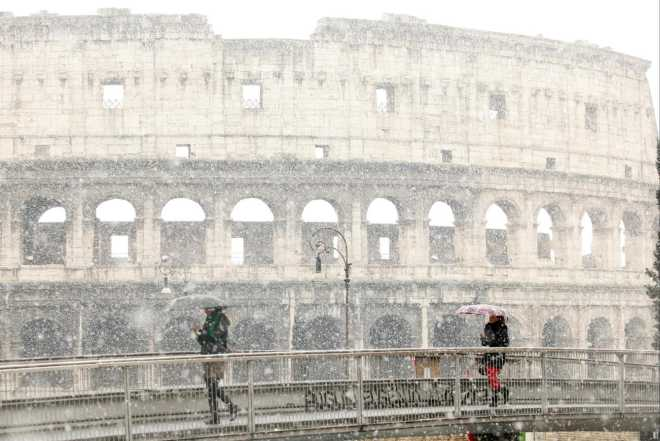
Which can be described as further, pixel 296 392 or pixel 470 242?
pixel 470 242

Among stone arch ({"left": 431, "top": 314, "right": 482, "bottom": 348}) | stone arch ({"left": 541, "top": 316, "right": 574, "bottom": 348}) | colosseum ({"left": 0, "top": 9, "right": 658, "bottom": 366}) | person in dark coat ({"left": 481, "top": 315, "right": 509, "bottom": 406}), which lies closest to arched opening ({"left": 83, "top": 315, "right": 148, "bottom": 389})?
colosseum ({"left": 0, "top": 9, "right": 658, "bottom": 366})

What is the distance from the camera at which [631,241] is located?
42.4m

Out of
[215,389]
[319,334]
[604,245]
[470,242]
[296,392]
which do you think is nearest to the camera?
[215,389]

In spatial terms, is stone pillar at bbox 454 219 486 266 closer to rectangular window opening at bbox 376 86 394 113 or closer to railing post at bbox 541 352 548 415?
rectangular window opening at bbox 376 86 394 113

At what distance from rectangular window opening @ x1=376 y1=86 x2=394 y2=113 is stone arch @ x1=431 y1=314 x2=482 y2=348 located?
7.69 meters

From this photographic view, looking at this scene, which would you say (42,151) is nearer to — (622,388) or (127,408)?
(622,388)

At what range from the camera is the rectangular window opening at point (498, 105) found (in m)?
38.9

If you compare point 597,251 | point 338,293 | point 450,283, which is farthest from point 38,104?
point 597,251

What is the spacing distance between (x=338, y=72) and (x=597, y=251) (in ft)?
41.7

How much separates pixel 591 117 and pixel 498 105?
4.53 meters

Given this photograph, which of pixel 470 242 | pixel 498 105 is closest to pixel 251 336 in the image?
pixel 470 242

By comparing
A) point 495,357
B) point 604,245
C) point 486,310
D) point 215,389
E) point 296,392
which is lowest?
point 296,392

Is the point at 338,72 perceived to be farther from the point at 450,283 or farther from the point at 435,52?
the point at 450,283

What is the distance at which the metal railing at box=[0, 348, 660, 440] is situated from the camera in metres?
12.2
